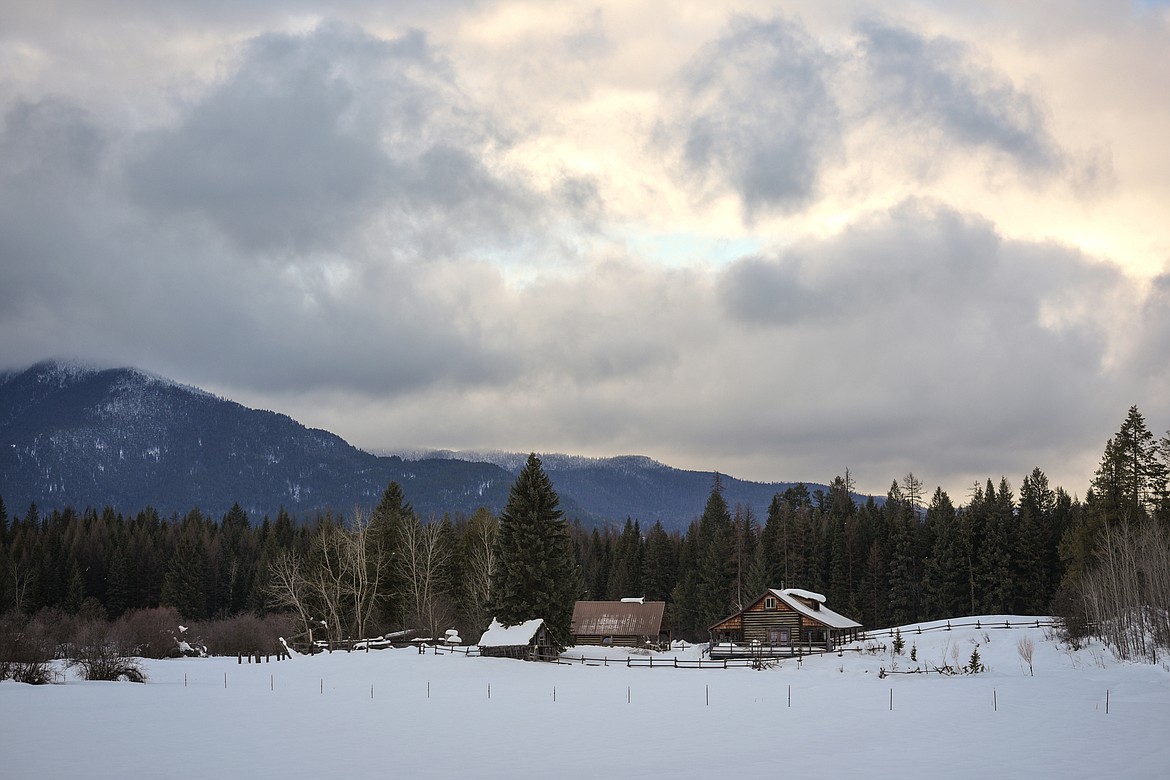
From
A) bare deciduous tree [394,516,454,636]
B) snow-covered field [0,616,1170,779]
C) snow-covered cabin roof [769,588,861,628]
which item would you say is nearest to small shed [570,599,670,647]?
bare deciduous tree [394,516,454,636]

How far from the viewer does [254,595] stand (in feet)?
362

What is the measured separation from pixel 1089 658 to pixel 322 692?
154ft

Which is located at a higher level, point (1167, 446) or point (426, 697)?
point (1167, 446)

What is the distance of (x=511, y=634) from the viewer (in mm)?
66438

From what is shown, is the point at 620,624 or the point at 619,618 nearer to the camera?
the point at 620,624

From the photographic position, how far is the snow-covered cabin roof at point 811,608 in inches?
3103

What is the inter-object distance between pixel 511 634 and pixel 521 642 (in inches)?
56.3

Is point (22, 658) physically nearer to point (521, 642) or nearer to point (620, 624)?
point (521, 642)

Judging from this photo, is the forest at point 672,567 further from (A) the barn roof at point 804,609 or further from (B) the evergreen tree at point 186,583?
(A) the barn roof at point 804,609

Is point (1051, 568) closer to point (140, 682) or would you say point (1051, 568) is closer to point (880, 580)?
point (880, 580)

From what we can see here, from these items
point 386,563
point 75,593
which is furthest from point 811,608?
point 75,593

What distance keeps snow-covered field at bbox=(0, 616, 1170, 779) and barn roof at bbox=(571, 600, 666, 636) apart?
2847cm

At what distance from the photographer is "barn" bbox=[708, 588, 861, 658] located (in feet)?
257

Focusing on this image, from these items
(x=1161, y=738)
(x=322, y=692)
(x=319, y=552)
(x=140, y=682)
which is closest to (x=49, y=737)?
(x=322, y=692)
